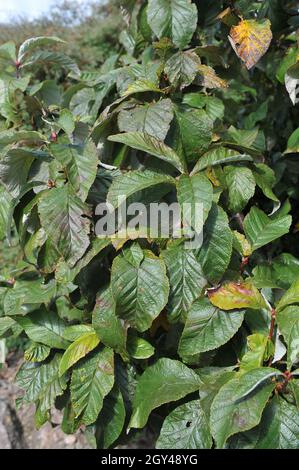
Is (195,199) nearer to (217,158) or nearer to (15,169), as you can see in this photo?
(217,158)

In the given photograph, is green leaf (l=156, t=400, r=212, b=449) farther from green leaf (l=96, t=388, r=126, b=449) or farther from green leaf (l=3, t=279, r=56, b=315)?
green leaf (l=3, t=279, r=56, b=315)

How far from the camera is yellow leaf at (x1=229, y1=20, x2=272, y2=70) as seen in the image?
1.41 metres

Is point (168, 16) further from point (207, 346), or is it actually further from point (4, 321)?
point (4, 321)

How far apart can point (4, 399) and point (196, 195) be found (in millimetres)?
2285

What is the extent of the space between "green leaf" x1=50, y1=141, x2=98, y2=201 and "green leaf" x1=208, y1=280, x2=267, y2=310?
0.39 m

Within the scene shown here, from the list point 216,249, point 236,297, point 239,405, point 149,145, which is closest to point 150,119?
point 149,145

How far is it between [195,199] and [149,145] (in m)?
0.17

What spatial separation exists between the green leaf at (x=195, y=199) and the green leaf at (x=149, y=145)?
5cm

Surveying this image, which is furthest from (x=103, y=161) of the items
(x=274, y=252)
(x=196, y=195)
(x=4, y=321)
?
(x=274, y=252)

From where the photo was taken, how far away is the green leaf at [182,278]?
1.25 meters

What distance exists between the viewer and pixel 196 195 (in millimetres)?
1177

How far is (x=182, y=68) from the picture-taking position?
136cm

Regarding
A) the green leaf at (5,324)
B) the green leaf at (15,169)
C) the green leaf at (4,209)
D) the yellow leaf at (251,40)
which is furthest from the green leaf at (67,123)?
the green leaf at (5,324)

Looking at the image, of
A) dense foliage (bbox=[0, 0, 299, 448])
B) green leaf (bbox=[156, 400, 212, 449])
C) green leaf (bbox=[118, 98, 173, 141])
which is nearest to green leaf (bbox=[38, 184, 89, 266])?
dense foliage (bbox=[0, 0, 299, 448])
